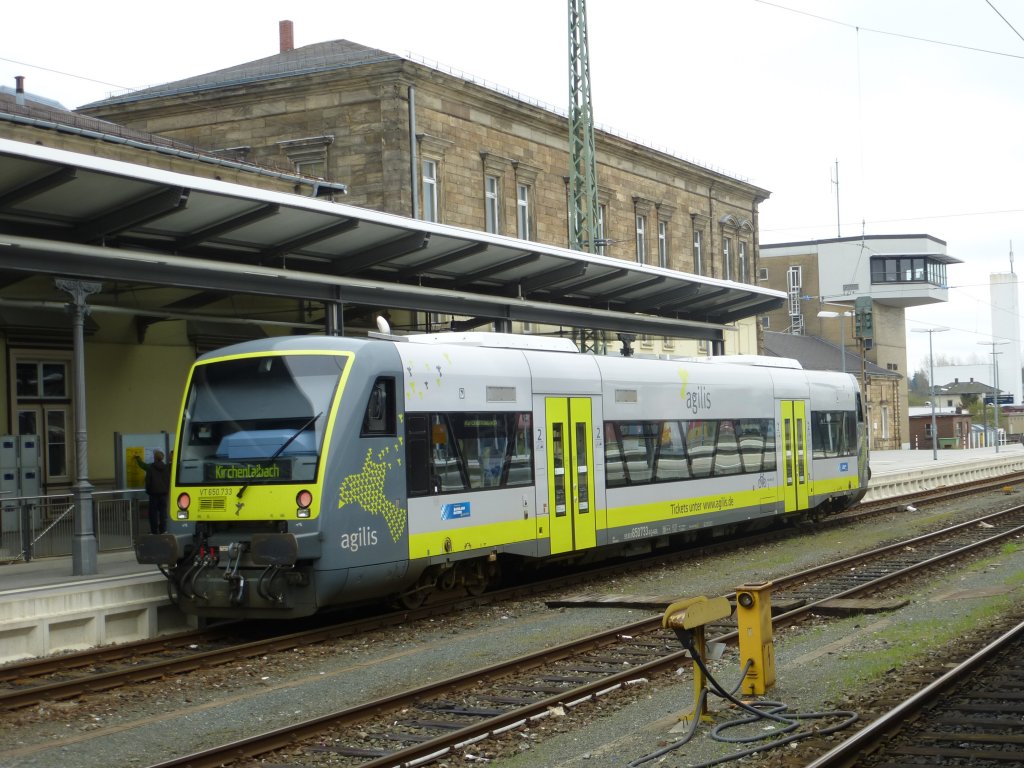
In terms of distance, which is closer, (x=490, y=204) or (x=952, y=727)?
(x=952, y=727)

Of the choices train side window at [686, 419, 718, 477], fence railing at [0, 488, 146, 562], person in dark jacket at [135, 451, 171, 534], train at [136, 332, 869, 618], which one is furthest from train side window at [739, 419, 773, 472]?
fence railing at [0, 488, 146, 562]

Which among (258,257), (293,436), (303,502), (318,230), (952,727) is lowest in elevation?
(952,727)

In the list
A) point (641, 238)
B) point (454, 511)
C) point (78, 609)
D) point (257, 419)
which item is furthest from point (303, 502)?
point (641, 238)

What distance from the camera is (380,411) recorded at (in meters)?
13.0

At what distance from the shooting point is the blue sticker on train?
13688 millimetres

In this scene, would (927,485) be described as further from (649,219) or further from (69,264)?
(69,264)

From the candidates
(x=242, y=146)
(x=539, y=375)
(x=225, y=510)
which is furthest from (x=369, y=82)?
(x=225, y=510)

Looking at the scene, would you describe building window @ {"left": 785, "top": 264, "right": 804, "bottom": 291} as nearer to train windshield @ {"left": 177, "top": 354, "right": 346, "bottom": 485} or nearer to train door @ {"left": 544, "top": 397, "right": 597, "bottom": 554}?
train door @ {"left": 544, "top": 397, "right": 597, "bottom": 554}

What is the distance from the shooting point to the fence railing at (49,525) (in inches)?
629

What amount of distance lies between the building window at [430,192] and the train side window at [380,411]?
21.1 m

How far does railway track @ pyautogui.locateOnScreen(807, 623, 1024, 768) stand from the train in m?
5.66

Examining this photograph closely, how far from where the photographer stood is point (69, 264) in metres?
13.9

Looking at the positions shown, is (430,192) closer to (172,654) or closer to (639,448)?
(639,448)

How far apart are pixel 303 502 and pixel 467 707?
3.53 metres
